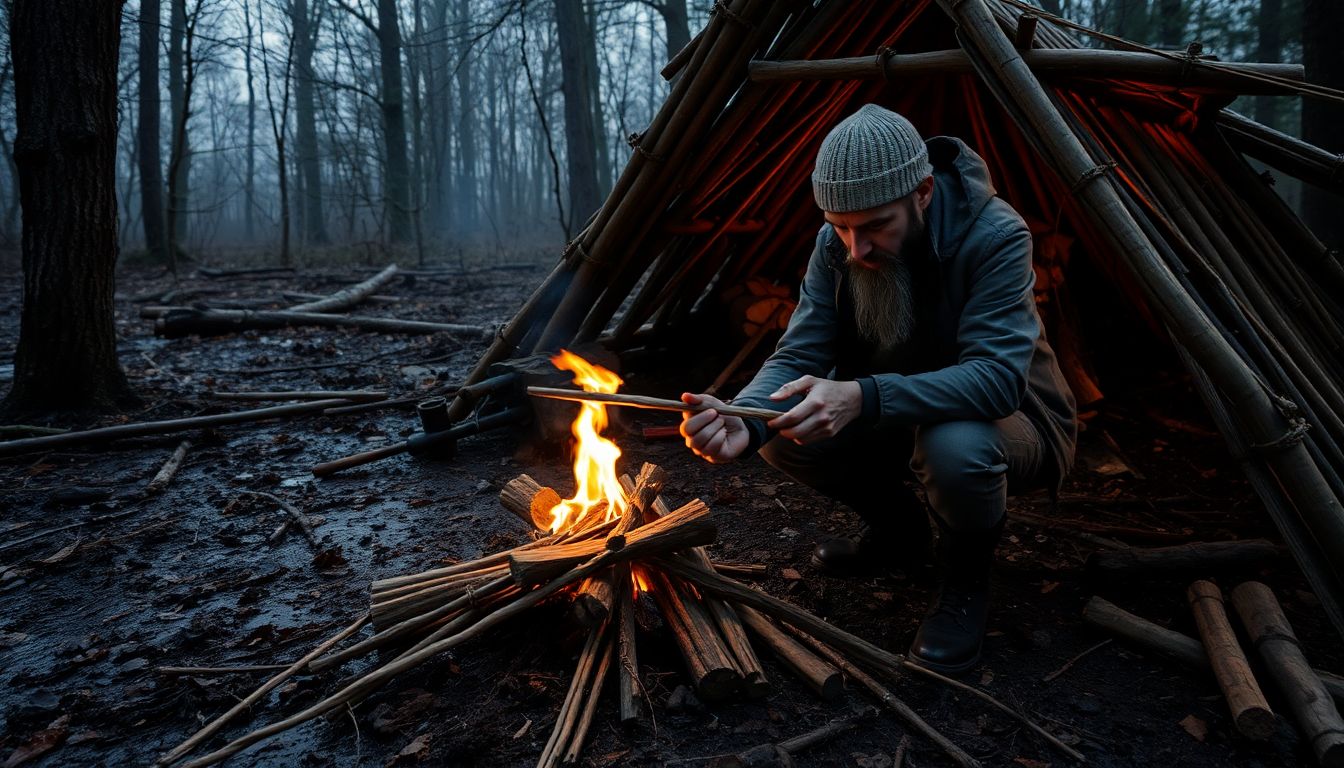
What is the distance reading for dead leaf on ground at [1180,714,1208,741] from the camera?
201cm

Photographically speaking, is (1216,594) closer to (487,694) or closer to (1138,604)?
(1138,604)

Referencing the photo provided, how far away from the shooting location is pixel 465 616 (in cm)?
222

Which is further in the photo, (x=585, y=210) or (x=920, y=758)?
(x=585, y=210)

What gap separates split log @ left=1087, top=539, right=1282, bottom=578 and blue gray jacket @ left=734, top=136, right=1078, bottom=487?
56cm

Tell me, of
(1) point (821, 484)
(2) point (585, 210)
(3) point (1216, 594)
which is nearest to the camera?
(3) point (1216, 594)

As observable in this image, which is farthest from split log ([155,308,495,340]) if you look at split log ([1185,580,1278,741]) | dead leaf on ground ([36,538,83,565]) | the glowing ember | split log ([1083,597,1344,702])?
split log ([1185,580,1278,741])

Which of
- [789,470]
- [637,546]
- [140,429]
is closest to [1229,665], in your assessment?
[789,470]

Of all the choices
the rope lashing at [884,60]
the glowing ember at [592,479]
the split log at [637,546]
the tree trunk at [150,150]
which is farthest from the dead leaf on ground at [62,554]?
the tree trunk at [150,150]

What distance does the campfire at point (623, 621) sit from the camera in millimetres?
2035

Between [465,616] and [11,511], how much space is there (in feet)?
9.99

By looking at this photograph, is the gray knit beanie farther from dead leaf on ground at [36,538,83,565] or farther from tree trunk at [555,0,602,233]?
tree trunk at [555,0,602,233]

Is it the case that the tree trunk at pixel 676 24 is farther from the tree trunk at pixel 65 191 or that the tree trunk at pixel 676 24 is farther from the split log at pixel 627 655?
the split log at pixel 627 655

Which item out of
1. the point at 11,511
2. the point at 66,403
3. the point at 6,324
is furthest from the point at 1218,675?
the point at 6,324

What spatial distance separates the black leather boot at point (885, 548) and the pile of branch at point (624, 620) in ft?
1.94
